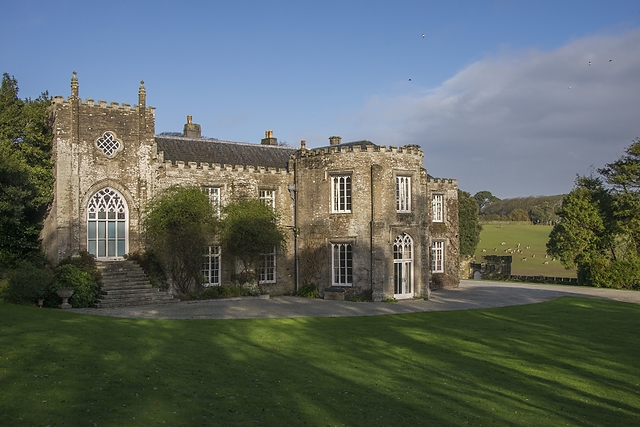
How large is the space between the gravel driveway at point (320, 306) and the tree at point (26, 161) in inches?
238

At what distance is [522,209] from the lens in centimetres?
10794

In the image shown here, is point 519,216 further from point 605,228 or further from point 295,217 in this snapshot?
point 295,217

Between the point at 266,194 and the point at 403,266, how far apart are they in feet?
24.8

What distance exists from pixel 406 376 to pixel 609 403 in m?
3.76

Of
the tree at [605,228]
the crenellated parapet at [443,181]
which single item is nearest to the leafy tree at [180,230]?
the crenellated parapet at [443,181]

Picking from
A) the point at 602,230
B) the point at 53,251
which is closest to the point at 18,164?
the point at 53,251

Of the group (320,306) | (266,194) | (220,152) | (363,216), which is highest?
(220,152)

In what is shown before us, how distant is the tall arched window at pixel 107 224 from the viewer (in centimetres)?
2511

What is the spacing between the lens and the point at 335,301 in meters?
26.9

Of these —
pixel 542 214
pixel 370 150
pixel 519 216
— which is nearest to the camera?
pixel 370 150

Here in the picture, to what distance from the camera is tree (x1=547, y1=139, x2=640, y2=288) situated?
37750mm

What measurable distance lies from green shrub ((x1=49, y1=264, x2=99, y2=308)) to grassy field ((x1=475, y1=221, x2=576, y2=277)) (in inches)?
1535

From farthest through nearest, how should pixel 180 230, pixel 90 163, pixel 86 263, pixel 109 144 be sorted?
1. pixel 109 144
2. pixel 180 230
3. pixel 90 163
4. pixel 86 263

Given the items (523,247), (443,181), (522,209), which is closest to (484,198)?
(522,209)
